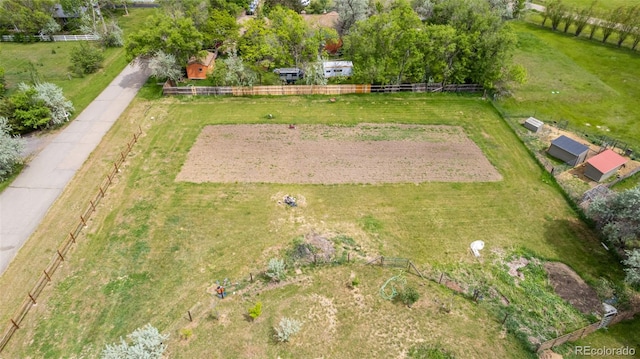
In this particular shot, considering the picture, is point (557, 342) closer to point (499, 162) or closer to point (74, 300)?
point (499, 162)

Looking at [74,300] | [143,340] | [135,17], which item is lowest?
[74,300]

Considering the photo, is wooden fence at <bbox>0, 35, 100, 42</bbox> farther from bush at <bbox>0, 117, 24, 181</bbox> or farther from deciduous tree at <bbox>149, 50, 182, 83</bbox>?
bush at <bbox>0, 117, 24, 181</bbox>

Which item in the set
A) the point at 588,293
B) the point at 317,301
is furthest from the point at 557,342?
the point at 317,301

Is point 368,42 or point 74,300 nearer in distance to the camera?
point 74,300

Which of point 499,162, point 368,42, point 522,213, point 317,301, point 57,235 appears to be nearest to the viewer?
point 317,301

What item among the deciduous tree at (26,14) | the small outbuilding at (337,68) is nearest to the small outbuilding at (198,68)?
the small outbuilding at (337,68)

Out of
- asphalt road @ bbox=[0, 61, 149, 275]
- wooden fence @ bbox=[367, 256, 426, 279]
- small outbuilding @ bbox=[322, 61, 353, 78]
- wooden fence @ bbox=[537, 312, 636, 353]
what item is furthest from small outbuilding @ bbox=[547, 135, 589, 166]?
asphalt road @ bbox=[0, 61, 149, 275]

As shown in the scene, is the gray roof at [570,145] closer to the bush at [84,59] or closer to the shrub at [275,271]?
the shrub at [275,271]
